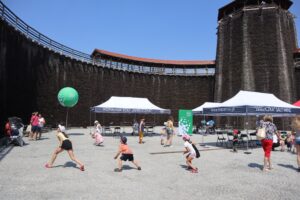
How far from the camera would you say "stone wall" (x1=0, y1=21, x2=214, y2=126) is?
19.0 m

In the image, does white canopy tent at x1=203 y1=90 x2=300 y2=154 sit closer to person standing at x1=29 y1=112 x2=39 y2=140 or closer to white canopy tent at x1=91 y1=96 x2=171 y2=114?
white canopy tent at x1=91 y1=96 x2=171 y2=114

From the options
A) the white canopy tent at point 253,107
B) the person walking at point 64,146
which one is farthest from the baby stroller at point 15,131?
the white canopy tent at point 253,107

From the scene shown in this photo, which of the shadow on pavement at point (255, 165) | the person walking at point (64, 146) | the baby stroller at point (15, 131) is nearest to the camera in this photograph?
the person walking at point (64, 146)

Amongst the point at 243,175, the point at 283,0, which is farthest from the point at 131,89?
the point at 243,175

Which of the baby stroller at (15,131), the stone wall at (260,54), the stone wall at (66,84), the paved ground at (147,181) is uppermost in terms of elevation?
the stone wall at (260,54)

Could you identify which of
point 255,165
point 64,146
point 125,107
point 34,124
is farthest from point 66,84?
point 255,165

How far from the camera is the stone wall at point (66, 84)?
1902 centimetres

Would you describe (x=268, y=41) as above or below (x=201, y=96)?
above

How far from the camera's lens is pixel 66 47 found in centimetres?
3059

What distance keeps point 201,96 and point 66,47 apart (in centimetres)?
2346

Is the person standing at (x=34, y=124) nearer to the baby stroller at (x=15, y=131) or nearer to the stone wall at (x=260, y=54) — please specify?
the baby stroller at (x=15, y=131)

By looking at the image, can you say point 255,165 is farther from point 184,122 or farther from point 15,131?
point 184,122

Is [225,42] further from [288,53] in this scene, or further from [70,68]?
[70,68]

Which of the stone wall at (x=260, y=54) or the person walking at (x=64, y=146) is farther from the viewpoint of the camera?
the stone wall at (x=260, y=54)
